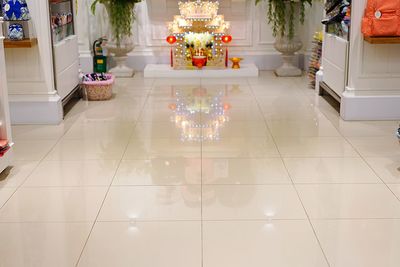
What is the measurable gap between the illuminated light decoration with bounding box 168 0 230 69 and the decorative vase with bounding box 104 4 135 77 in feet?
1.85

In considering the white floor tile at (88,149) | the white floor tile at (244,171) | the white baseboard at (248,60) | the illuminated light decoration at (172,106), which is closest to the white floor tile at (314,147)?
the white floor tile at (244,171)

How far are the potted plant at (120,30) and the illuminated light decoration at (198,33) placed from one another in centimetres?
54

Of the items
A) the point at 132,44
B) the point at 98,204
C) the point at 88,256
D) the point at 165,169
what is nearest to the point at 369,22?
the point at 165,169

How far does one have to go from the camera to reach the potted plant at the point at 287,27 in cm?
758

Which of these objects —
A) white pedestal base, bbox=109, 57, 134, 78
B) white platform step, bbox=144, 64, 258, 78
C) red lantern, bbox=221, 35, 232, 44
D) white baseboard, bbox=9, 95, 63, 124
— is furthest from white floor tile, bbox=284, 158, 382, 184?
white pedestal base, bbox=109, 57, 134, 78

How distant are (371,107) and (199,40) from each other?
2.92 m

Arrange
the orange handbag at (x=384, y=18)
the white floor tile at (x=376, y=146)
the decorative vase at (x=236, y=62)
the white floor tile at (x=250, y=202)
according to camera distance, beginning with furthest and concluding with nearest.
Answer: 1. the decorative vase at (x=236, y=62)
2. the orange handbag at (x=384, y=18)
3. the white floor tile at (x=376, y=146)
4. the white floor tile at (x=250, y=202)

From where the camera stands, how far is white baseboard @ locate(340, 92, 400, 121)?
5273 millimetres

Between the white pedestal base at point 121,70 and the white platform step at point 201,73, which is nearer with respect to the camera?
the white platform step at point 201,73

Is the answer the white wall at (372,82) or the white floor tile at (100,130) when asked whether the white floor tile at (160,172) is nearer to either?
the white floor tile at (100,130)

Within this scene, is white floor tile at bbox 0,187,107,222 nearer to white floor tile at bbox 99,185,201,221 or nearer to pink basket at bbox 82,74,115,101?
white floor tile at bbox 99,185,201,221

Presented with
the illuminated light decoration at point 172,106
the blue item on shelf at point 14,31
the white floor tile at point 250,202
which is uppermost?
the blue item on shelf at point 14,31

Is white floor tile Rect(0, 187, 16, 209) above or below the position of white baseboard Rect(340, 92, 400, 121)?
below

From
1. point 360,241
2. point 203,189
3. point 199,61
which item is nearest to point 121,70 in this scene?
point 199,61
